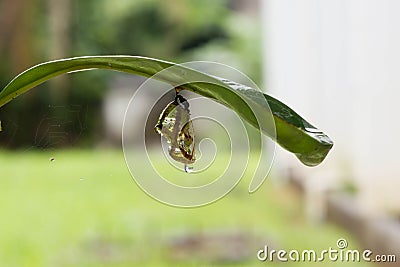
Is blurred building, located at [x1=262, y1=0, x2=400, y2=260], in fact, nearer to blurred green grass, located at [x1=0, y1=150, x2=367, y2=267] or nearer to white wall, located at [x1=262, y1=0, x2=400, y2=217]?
white wall, located at [x1=262, y1=0, x2=400, y2=217]

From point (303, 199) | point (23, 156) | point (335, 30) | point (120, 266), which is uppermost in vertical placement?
point (335, 30)

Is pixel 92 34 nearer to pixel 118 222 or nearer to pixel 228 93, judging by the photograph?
pixel 118 222

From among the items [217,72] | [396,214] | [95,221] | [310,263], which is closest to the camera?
[396,214]

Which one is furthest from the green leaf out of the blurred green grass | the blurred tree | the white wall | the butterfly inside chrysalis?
the blurred tree

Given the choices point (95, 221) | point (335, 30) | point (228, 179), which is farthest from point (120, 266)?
point (228, 179)

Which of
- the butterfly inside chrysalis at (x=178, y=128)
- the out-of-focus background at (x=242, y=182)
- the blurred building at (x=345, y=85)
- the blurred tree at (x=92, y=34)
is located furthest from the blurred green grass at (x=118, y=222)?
the butterfly inside chrysalis at (x=178, y=128)

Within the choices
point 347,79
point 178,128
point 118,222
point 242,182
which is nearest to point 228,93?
point 178,128

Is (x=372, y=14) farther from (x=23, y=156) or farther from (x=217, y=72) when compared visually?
(x=23, y=156)
